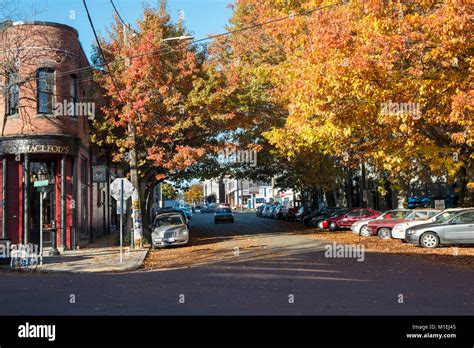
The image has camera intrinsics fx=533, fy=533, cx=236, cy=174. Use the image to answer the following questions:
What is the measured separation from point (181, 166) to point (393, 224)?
1036 cm

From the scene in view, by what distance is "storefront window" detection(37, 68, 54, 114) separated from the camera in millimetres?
22750

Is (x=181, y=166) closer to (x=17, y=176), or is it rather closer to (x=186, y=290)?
(x=17, y=176)

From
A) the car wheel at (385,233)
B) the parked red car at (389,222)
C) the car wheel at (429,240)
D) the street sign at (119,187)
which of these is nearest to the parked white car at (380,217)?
the parked red car at (389,222)

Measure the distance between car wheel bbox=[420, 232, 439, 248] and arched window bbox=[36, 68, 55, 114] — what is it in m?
16.1

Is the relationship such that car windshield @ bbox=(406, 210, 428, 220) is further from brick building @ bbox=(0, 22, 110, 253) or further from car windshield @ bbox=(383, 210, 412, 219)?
brick building @ bbox=(0, 22, 110, 253)

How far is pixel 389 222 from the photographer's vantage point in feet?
83.5

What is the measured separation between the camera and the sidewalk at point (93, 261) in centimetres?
1645

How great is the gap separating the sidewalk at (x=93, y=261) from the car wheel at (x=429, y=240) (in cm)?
1049

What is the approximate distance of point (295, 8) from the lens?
81.6 ft

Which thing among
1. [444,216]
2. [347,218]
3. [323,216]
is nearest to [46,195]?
[444,216]

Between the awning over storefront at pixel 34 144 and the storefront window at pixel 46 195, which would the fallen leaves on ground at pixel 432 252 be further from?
the storefront window at pixel 46 195

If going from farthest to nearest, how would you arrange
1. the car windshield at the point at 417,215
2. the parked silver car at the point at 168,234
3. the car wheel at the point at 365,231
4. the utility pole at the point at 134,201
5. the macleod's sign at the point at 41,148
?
the car wheel at the point at 365,231 → the parked silver car at the point at 168,234 → the car windshield at the point at 417,215 → the utility pole at the point at 134,201 → the macleod's sign at the point at 41,148

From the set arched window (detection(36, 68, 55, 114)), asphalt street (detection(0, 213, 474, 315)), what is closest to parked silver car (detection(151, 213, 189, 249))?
arched window (detection(36, 68, 55, 114))

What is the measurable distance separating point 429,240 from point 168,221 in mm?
12271
